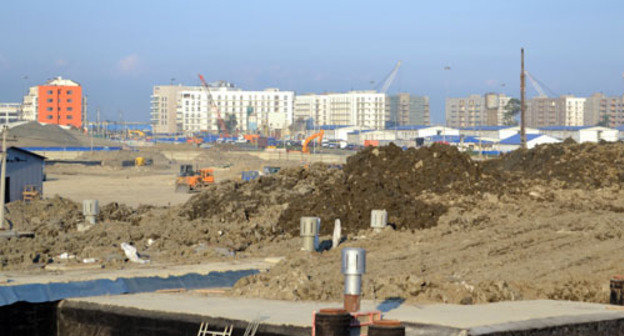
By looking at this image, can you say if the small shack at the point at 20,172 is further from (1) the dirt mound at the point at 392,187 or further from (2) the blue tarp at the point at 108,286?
(2) the blue tarp at the point at 108,286

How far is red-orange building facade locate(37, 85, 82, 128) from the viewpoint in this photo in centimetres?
18138

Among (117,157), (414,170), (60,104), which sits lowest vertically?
(117,157)

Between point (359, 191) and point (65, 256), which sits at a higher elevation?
point (359, 191)

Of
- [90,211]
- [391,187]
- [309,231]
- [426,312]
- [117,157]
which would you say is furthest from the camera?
[117,157]

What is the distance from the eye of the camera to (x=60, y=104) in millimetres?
183375

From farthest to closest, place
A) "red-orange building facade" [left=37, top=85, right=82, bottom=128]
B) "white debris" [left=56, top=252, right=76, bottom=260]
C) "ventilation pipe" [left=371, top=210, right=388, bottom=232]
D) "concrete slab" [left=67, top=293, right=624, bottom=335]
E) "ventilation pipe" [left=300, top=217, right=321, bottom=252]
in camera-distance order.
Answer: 1. "red-orange building facade" [left=37, top=85, right=82, bottom=128]
2. "ventilation pipe" [left=371, top=210, right=388, bottom=232]
3. "ventilation pipe" [left=300, top=217, right=321, bottom=252]
4. "white debris" [left=56, top=252, right=76, bottom=260]
5. "concrete slab" [left=67, top=293, right=624, bottom=335]

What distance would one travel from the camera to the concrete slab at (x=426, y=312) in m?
10.7

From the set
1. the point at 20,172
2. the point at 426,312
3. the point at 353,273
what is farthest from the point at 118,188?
the point at 353,273

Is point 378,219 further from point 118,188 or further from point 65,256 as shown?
point 118,188

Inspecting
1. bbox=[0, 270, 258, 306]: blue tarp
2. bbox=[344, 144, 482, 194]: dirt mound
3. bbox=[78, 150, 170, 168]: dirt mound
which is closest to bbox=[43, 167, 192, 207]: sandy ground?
bbox=[78, 150, 170, 168]: dirt mound

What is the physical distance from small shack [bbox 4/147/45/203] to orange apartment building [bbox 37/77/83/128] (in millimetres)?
145105

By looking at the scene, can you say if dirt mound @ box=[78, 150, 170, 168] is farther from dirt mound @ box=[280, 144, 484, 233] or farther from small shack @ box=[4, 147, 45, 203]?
dirt mound @ box=[280, 144, 484, 233]

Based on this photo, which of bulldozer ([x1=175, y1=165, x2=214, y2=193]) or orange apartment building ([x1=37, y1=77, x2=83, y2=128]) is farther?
orange apartment building ([x1=37, y1=77, x2=83, y2=128])

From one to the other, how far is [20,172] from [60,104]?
496 feet
